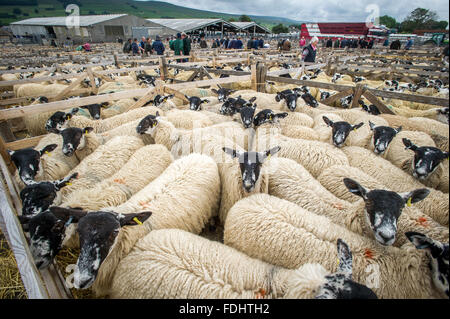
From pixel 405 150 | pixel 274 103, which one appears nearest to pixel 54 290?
pixel 405 150

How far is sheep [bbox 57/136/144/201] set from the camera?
10.9ft

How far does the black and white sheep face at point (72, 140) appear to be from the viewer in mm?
3760

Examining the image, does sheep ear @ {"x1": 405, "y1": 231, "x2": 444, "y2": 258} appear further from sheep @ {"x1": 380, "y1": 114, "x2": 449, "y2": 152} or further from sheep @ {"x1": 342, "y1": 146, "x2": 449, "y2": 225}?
sheep @ {"x1": 380, "y1": 114, "x2": 449, "y2": 152}

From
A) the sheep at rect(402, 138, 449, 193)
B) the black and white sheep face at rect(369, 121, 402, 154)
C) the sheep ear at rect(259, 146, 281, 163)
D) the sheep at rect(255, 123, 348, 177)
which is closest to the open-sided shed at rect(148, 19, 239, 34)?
the sheep at rect(255, 123, 348, 177)

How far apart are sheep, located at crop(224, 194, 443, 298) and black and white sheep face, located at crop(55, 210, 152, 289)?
1117 millimetres

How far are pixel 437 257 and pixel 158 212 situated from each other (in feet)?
8.79

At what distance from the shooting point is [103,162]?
3.70 m

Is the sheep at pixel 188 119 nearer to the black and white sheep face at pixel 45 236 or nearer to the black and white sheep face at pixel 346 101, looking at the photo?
the black and white sheep face at pixel 45 236

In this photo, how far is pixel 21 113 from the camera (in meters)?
3.84

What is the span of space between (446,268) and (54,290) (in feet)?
10.0

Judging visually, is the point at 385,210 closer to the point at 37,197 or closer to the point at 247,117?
the point at 247,117

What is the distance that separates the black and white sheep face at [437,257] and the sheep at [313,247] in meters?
0.08

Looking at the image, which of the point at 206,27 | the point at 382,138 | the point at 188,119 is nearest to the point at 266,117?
the point at 188,119

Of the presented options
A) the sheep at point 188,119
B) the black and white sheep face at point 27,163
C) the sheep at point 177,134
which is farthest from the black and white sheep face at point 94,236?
the sheep at point 188,119
